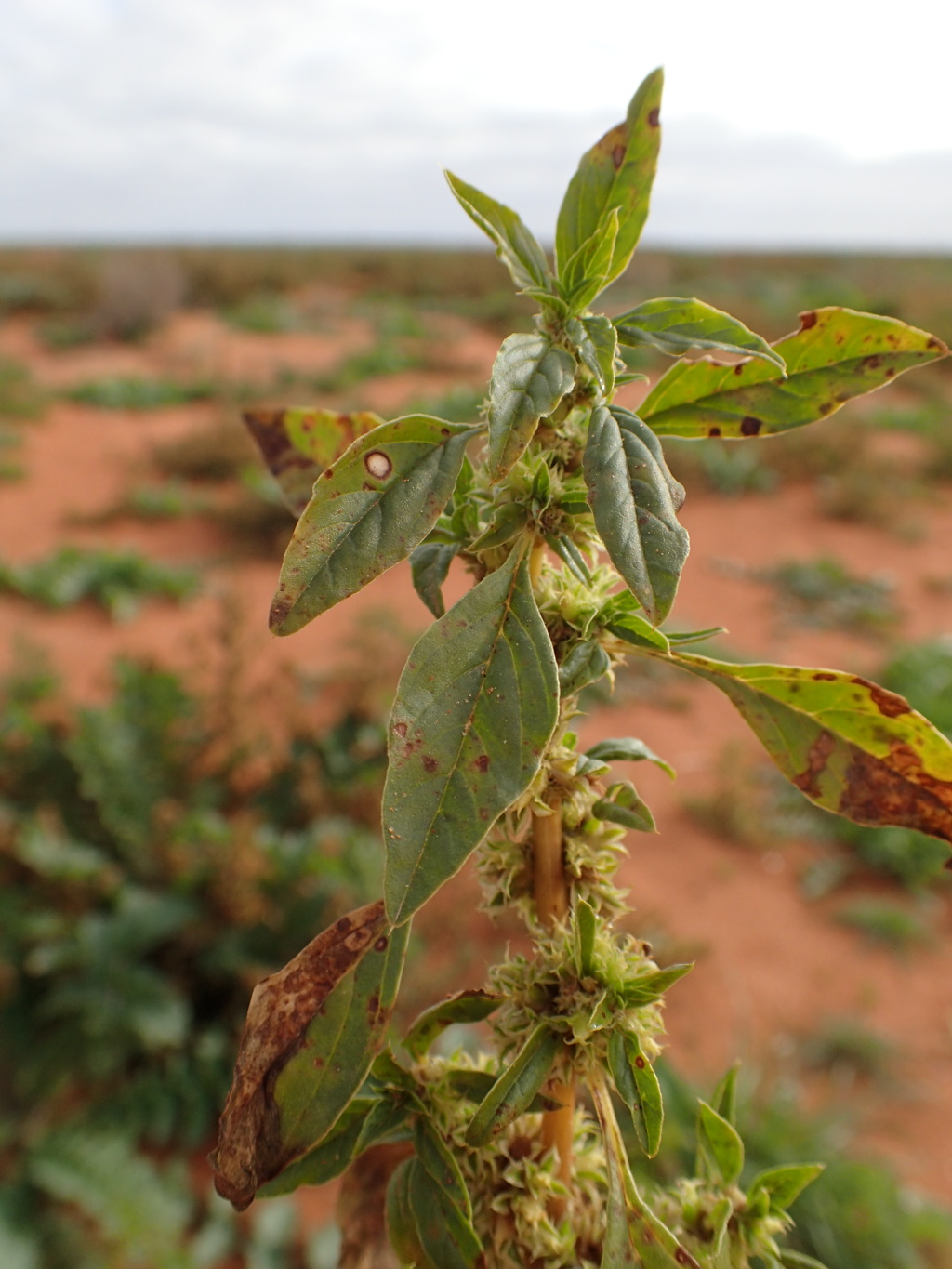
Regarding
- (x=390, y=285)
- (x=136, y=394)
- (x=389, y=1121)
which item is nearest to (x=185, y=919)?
(x=389, y=1121)

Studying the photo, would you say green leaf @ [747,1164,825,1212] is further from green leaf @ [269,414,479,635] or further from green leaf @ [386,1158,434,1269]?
green leaf @ [269,414,479,635]

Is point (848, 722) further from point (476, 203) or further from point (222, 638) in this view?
point (222, 638)

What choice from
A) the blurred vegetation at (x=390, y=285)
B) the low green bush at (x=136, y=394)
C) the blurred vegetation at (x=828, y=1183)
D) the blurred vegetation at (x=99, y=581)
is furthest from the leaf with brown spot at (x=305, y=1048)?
the blurred vegetation at (x=390, y=285)

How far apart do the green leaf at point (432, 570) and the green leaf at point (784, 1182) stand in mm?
457

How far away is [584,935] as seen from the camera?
556 mm

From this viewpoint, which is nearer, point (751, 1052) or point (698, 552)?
point (751, 1052)

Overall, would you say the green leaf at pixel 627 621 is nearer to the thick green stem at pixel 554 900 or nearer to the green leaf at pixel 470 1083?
the thick green stem at pixel 554 900

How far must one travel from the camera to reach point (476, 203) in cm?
57

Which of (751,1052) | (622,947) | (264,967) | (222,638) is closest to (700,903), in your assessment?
(751,1052)

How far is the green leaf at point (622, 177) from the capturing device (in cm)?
59

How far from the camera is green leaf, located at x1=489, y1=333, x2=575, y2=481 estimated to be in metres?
0.44

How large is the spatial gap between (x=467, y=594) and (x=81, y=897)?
2656mm

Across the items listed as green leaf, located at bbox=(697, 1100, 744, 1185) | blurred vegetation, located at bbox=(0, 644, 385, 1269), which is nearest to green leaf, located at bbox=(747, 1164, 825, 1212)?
green leaf, located at bbox=(697, 1100, 744, 1185)

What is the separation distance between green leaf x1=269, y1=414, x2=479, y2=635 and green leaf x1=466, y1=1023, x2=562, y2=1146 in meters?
0.29
